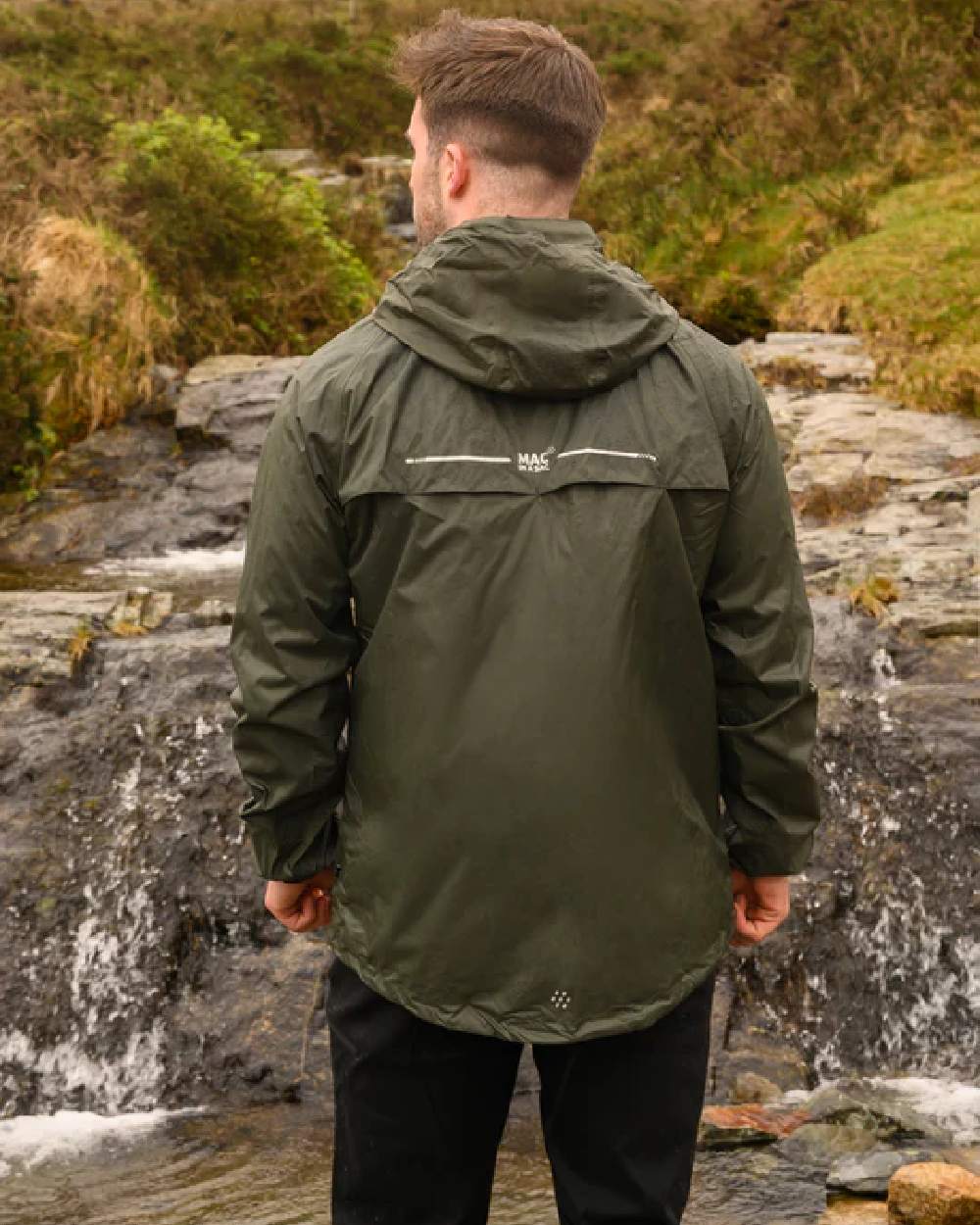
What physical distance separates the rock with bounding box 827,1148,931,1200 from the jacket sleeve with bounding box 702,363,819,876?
209cm

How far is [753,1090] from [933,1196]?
1499 mm

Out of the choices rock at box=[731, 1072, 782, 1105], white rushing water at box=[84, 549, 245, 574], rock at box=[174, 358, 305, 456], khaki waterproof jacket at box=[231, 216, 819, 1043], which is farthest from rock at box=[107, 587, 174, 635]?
khaki waterproof jacket at box=[231, 216, 819, 1043]

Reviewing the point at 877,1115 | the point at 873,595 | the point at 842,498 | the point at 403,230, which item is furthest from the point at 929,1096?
the point at 403,230

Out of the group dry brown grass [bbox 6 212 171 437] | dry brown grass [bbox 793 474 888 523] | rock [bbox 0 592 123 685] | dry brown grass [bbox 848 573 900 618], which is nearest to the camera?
rock [bbox 0 592 123 685]

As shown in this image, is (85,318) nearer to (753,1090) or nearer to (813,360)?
(813,360)

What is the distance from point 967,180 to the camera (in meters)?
15.0

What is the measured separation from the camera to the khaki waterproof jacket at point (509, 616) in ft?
7.55

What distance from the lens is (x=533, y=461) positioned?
7.62ft

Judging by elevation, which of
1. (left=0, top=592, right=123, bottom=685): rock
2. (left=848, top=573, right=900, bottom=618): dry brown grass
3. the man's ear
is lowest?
(left=0, top=592, right=123, bottom=685): rock

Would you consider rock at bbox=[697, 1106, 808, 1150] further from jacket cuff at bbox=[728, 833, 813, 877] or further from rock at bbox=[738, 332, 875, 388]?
rock at bbox=[738, 332, 875, 388]

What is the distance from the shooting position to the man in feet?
7.57

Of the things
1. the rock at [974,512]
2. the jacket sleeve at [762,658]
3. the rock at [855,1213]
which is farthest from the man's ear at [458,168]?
the rock at [974,512]

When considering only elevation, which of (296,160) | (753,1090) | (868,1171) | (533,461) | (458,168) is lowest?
(753,1090)

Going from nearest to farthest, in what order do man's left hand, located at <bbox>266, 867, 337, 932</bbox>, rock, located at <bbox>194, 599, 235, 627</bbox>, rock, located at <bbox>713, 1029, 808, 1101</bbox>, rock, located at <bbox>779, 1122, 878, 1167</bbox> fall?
man's left hand, located at <bbox>266, 867, 337, 932</bbox>
rock, located at <bbox>779, 1122, 878, 1167</bbox>
rock, located at <bbox>713, 1029, 808, 1101</bbox>
rock, located at <bbox>194, 599, 235, 627</bbox>
